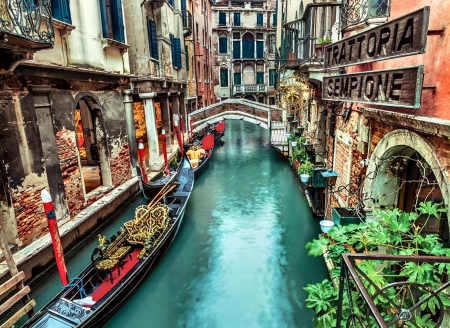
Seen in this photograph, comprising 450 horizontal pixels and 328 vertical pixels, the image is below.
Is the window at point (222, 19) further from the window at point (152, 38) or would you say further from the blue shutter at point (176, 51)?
the window at point (152, 38)

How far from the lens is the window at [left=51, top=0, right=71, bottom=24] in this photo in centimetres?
539

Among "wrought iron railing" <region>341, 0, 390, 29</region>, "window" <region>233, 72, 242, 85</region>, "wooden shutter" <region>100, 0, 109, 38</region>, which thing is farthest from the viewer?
"window" <region>233, 72, 242, 85</region>

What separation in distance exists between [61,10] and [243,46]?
78.3 feet

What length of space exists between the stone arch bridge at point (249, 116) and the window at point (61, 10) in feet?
30.6

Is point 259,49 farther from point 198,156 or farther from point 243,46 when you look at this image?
point 198,156

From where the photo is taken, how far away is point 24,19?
3.94m

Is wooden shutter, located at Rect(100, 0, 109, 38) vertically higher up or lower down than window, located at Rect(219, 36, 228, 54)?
lower down

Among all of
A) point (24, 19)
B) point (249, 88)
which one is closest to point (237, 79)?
point (249, 88)

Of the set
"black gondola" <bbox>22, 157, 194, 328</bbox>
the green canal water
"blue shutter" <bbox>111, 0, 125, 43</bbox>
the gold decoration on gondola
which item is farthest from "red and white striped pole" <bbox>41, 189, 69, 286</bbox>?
the gold decoration on gondola

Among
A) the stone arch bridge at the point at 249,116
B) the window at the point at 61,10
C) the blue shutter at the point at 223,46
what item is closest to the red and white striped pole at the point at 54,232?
the window at the point at 61,10

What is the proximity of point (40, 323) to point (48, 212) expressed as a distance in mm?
1351

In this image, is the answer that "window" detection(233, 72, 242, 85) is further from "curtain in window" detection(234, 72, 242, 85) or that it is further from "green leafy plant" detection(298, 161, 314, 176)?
"green leafy plant" detection(298, 161, 314, 176)

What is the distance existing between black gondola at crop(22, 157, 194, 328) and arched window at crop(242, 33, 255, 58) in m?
23.6

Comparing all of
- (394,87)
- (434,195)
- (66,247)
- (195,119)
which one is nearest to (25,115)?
(66,247)
